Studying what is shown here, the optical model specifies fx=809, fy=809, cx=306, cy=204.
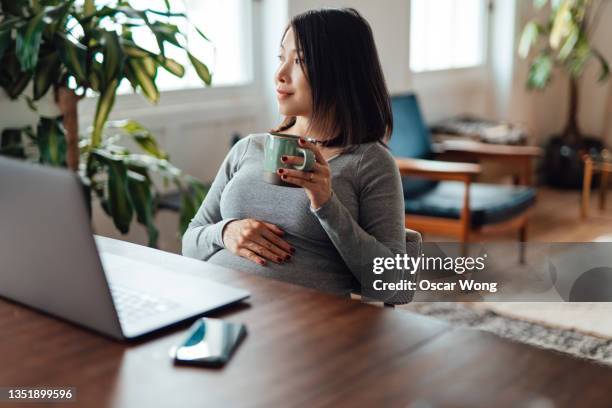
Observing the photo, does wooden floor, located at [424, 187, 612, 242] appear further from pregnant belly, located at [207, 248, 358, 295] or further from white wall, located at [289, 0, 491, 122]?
pregnant belly, located at [207, 248, 358, 295]

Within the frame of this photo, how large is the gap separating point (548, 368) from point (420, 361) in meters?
0.15

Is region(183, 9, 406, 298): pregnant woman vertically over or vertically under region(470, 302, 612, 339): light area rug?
over

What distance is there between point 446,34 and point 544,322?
2.52 meters

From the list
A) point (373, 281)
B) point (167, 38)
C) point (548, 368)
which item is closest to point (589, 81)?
point (167, 38)

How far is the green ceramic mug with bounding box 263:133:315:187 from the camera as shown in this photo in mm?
1367

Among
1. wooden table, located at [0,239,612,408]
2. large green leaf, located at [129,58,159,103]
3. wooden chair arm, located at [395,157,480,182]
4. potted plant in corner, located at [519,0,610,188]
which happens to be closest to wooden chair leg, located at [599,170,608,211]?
potted plant in corner, located at [519,0,610,188]

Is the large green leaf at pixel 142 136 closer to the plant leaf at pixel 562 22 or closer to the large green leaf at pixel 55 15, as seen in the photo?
the large green leaf at pixel 55 15

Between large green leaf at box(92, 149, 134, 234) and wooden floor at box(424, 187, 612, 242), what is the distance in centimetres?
241

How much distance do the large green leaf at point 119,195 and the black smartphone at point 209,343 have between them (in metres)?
1.41

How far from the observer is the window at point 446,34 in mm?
4945

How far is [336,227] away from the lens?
4.99ft

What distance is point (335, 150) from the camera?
1.73 meters

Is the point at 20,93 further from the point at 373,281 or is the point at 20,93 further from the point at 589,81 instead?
the point at 589,81

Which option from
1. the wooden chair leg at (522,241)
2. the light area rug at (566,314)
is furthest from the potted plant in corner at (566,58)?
the light area rug at (566,314)
